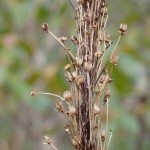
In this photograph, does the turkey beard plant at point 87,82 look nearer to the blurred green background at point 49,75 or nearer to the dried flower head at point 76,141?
the dried flower head at point 76,141

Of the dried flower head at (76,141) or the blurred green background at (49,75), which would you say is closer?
the dried flower head at (76,141)

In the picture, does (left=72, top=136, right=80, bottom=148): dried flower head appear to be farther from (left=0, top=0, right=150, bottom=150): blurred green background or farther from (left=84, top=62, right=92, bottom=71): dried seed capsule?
(left=0, top=0, right=150, bottom=150): blurred green background

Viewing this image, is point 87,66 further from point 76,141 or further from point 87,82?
point 76,141

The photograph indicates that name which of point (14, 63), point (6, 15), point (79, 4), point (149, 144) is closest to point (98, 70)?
point (79, 4)

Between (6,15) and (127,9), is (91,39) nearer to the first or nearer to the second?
(6,15)

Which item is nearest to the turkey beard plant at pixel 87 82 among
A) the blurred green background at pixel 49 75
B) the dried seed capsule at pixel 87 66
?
the dried seed capsule at pixel 87 66
